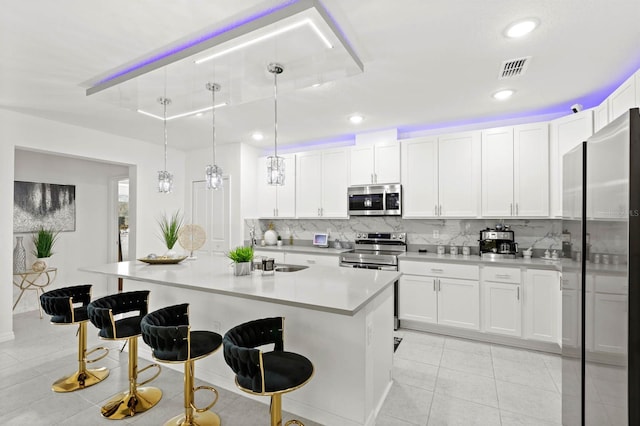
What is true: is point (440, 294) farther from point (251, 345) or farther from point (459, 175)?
point (251, 345)

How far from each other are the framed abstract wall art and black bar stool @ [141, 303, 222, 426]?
4.38 metres

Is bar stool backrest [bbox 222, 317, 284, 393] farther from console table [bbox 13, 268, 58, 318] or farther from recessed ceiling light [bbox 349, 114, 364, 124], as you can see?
console table [bbox 13, 268, 58, 318]

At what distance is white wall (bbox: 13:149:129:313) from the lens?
15.8 feet

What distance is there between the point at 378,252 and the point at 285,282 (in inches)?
96.3

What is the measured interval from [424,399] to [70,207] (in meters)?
6.20

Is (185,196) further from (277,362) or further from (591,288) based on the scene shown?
(591,288)

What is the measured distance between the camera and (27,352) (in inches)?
128

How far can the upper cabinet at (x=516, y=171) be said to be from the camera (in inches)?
139

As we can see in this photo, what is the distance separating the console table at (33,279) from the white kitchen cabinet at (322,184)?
408cm

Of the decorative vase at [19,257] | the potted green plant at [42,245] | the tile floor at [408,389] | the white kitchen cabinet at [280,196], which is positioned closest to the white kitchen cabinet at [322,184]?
the white kitchen cabinet at [280,196]

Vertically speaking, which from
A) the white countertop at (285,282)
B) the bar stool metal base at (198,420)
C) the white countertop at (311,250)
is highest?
the white countertop at (285,282)

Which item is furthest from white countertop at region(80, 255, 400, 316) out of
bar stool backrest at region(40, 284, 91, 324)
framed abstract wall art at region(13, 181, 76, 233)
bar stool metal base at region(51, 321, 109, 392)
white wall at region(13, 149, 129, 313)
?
white wall at region(13, 149, 129, 313)

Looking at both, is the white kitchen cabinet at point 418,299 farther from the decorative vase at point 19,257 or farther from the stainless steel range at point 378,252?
the decorative vase at point 19,257

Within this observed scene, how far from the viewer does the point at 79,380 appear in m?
2.65
